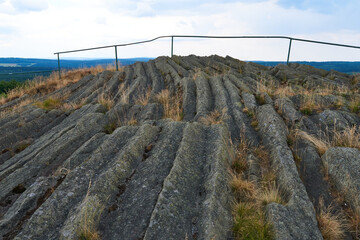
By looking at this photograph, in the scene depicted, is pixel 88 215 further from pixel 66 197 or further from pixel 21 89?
pixel 21 89

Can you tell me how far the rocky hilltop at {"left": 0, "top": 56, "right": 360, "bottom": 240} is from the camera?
3846mm

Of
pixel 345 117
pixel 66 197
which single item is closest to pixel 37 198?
pixel 66 197

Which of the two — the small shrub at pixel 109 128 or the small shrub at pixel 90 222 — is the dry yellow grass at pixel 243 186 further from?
the small shrub at pixel 109 128

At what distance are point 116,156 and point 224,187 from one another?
8.57ft

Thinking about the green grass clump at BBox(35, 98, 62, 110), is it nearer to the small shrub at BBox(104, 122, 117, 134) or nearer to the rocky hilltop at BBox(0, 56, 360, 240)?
the rocky hilltop at BBox(0, 56, 360, 240)

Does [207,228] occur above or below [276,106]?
below

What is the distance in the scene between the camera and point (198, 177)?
16.0 ft

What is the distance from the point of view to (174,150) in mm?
5781

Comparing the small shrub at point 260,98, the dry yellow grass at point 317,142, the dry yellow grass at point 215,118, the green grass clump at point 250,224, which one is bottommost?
the green grass clump at point 250,224

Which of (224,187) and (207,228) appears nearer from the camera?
(207,228)

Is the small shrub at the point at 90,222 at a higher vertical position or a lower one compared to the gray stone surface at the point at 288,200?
lower

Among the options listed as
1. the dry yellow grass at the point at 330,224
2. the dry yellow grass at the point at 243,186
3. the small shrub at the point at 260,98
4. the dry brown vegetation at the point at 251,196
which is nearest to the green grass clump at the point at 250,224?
the dry brown vegetation at the point at 251,196

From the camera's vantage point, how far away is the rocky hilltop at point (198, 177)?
385cm

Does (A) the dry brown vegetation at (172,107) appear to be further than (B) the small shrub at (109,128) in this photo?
Yes
